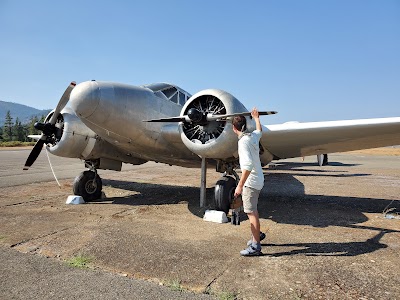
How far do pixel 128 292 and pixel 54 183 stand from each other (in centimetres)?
1045

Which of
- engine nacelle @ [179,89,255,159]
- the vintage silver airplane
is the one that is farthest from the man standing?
engine nacelle @ [179,89,255,159]

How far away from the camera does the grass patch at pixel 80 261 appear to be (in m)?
3.81

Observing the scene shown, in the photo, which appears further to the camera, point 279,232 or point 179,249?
point 279,232

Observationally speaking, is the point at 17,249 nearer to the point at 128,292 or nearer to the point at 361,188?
the point at 128,292

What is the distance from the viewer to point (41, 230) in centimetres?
542

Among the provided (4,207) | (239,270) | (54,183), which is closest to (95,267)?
(239,270)

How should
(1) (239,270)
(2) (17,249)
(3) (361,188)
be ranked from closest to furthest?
1. (1) (239,270)
2. (2) (17,249)
3. (3) (361,188)


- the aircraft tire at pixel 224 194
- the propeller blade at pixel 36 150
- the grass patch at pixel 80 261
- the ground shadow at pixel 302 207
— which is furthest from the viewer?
the propeller blade at pixel 36 150

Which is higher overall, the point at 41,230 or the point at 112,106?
the point at 112,106

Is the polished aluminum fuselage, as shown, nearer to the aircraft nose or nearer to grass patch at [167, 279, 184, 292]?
the aircraft nose

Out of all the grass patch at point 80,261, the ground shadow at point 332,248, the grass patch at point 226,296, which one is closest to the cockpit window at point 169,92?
the grass patch at point 80,261

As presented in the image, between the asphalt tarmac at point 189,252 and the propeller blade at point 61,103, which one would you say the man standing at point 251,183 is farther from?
the propeller blade at point 61,103

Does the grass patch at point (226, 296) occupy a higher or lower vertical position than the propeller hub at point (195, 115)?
lower

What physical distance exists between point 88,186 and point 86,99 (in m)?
3.44
